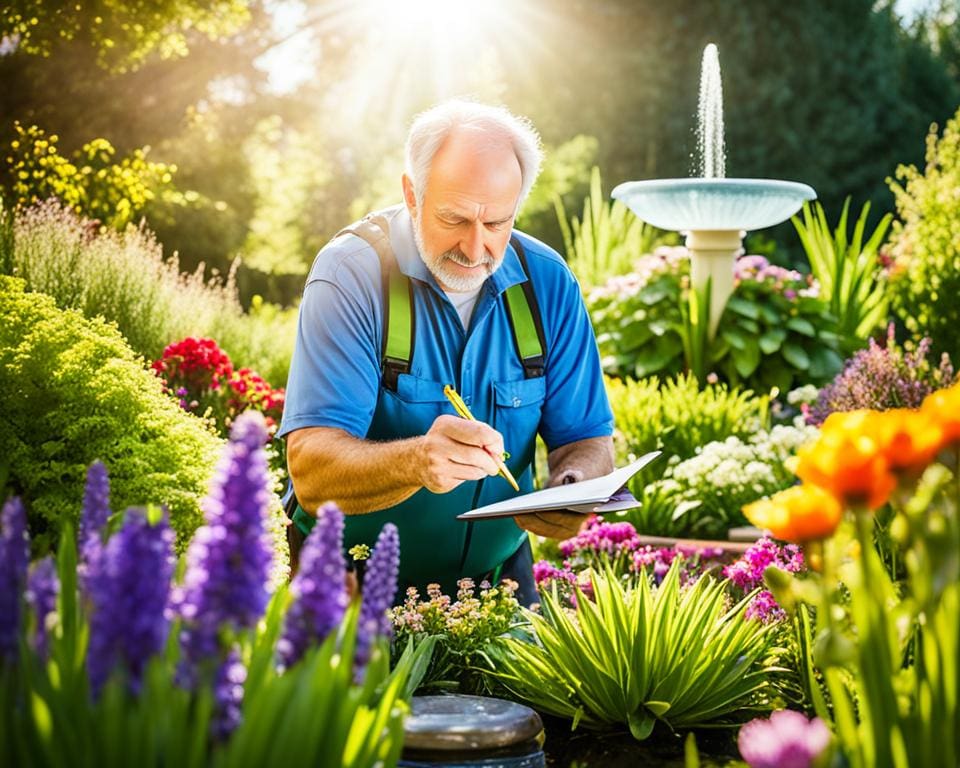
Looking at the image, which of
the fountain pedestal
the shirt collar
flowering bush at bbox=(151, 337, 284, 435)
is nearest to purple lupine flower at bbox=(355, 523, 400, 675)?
the shirt collar

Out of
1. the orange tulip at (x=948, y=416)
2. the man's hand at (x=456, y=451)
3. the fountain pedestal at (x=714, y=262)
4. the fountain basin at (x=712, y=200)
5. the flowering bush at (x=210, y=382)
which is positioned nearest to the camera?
the orange tulip at (x=948, y=416)

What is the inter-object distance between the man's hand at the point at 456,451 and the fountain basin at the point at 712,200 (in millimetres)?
6021

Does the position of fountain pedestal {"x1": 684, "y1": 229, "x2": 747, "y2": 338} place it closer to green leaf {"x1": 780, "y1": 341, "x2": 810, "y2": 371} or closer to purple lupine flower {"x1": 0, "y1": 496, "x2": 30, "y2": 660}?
green leaf {"x1": 780, "y1": 341, "x2": 810, "y2": 371}

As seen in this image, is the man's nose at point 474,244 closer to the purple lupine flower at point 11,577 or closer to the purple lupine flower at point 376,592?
the purple lupine flower at point 376,592

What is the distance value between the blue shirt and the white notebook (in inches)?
19.6

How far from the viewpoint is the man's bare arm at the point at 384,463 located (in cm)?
273

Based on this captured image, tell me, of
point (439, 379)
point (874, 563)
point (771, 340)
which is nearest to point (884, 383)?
point (771, 340)

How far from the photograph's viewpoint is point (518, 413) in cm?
338

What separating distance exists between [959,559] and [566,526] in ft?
5.67

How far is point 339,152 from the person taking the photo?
70.5ft

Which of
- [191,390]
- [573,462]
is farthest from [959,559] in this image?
[191,390]

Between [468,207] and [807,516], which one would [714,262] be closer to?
[468,207]

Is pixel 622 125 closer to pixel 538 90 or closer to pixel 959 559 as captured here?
pixel 538 90

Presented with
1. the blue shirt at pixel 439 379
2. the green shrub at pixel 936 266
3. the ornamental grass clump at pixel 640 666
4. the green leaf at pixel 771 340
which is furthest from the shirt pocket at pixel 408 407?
the green shrub at pixel 936 266
